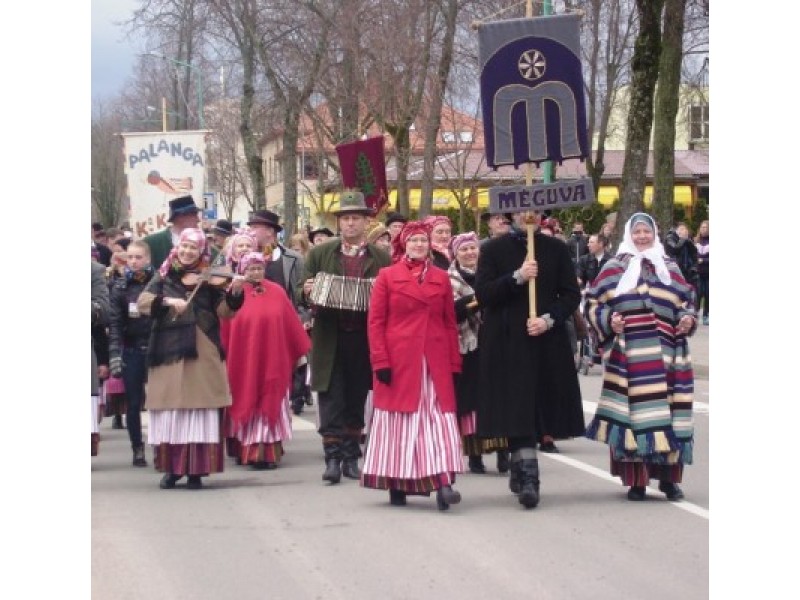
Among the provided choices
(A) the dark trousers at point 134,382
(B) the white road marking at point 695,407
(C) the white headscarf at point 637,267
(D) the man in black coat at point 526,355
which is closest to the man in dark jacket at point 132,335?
(A) the dark trousers at point 134,382

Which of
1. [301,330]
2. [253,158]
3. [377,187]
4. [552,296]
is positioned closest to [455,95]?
[253,158]

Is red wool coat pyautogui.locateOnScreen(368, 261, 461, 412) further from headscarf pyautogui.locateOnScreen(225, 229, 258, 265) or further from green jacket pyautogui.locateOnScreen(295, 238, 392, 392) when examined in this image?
headscarf pyautogui.locateOnScreen(225, 229, 258, 265)

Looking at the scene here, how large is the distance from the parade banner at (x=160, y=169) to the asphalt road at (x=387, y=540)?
7004mm

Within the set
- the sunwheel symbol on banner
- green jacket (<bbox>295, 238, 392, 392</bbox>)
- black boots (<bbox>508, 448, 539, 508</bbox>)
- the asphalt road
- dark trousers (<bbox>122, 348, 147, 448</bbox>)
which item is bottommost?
the asphalt road

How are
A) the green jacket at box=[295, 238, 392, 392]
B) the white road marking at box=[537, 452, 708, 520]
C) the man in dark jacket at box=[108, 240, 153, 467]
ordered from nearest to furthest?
the white road marking at box=[537, 452, 708, 520], the green jacket at box=[295, 238, 392, 392], the man in dark jacket at box=[108, 240, 153, 467]

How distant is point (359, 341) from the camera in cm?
1155

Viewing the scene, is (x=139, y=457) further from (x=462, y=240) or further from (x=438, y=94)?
(x=438, y=94)

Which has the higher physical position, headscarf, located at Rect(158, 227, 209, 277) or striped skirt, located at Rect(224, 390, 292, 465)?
headscarf, located at Rect(158, 227, 209, 277)

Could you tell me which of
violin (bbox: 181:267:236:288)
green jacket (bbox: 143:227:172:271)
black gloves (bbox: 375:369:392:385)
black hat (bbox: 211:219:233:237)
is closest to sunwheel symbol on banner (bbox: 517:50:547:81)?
black gloves (bbox: 375:369:392:385)

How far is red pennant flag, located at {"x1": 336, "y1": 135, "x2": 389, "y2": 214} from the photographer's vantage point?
597 inches

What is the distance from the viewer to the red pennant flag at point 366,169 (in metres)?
15.2

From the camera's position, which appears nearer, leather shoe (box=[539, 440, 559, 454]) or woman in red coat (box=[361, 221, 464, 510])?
woman in red coat (box=[361, 221, 464, 510])

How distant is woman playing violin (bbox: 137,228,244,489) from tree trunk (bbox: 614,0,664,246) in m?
14.2

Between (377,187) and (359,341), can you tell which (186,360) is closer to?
(359,341)
